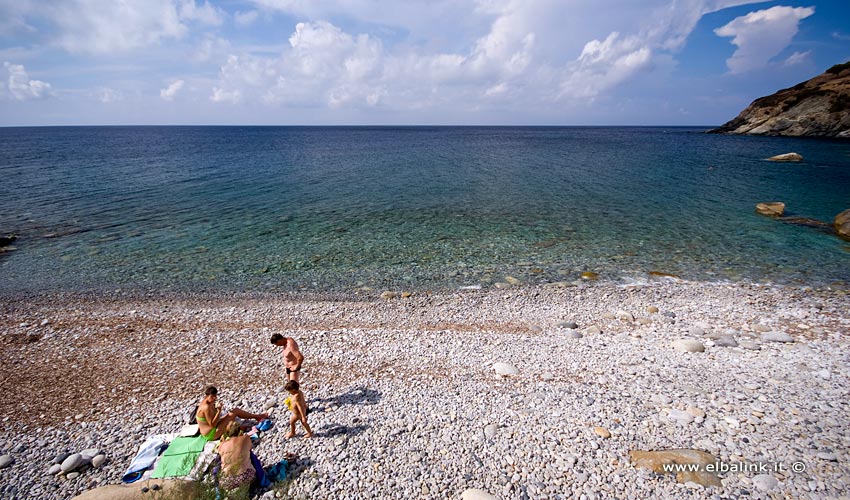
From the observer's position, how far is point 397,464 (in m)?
8.40

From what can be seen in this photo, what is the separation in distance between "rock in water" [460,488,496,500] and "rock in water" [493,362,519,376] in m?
4.48

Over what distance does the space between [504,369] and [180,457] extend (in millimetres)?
8644

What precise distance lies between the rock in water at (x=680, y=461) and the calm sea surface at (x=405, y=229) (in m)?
11.8

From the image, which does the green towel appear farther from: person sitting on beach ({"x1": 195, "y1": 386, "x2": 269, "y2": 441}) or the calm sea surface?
the calm sea surface

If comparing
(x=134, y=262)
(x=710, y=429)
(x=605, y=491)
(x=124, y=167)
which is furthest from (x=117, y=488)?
(x=124, y=167)

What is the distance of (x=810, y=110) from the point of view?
100250 millimetres

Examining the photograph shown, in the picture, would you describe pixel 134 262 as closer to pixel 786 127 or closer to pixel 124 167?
pixel 124 167

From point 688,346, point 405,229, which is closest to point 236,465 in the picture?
point 688,346

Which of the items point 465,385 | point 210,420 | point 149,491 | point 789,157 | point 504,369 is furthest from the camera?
point 789,157

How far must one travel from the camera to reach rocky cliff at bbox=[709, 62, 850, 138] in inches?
3728

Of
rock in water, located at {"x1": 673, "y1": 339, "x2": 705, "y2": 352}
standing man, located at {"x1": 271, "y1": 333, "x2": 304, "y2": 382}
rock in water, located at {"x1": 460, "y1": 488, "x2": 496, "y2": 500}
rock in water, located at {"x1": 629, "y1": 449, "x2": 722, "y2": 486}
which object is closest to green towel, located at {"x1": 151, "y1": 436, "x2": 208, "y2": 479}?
standing man, located at {"x1": 271, "y1": 333, "x2": 304, "y2": 382}

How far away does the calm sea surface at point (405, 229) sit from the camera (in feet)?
68.7

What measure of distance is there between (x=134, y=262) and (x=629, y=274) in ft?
92.5

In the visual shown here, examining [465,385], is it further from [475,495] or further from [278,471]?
[278,471]
